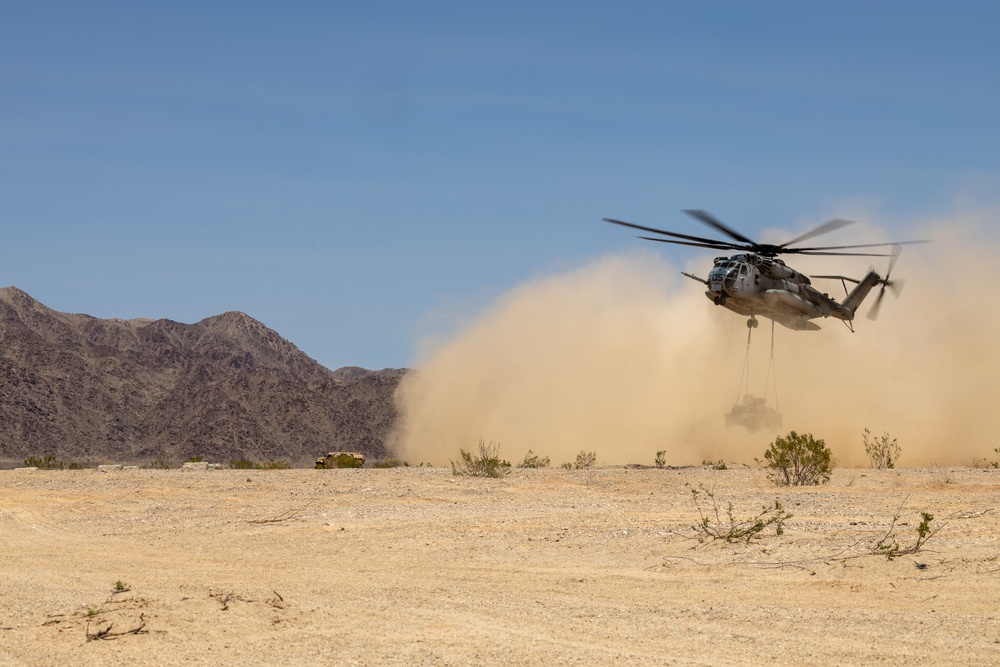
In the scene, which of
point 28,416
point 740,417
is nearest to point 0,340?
point 28,416

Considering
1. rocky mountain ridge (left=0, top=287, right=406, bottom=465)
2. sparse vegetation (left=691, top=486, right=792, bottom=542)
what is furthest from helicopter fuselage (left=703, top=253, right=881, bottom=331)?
rocky mountain ridge (left=0, top=287, right=406, bottom=465)

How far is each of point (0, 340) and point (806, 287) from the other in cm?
8510

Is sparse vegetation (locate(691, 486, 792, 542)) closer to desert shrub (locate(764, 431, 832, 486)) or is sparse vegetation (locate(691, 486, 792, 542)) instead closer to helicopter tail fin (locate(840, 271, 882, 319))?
desert shrub (locate(764, 431, 832, 486))

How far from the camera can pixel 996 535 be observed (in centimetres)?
1363

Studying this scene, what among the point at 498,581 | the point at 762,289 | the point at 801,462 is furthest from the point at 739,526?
the point at 762,289

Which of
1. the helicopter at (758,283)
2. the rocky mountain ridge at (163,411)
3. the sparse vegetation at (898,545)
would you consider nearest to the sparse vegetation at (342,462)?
the helicopter at (758,283)

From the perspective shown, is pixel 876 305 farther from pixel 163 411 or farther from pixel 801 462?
pixel 163 411

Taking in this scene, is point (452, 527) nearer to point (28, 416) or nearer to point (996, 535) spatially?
point (996, 535)

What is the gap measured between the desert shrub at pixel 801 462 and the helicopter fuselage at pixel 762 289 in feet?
24.6

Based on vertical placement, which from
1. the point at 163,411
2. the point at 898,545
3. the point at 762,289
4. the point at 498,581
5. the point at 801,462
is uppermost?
the point at 762,289

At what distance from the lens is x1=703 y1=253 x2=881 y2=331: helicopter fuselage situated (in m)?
31.6

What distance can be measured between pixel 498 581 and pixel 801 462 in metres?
13.1

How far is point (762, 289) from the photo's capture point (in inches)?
1261

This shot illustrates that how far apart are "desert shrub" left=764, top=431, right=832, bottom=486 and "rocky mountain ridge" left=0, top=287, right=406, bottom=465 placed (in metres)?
60.3
